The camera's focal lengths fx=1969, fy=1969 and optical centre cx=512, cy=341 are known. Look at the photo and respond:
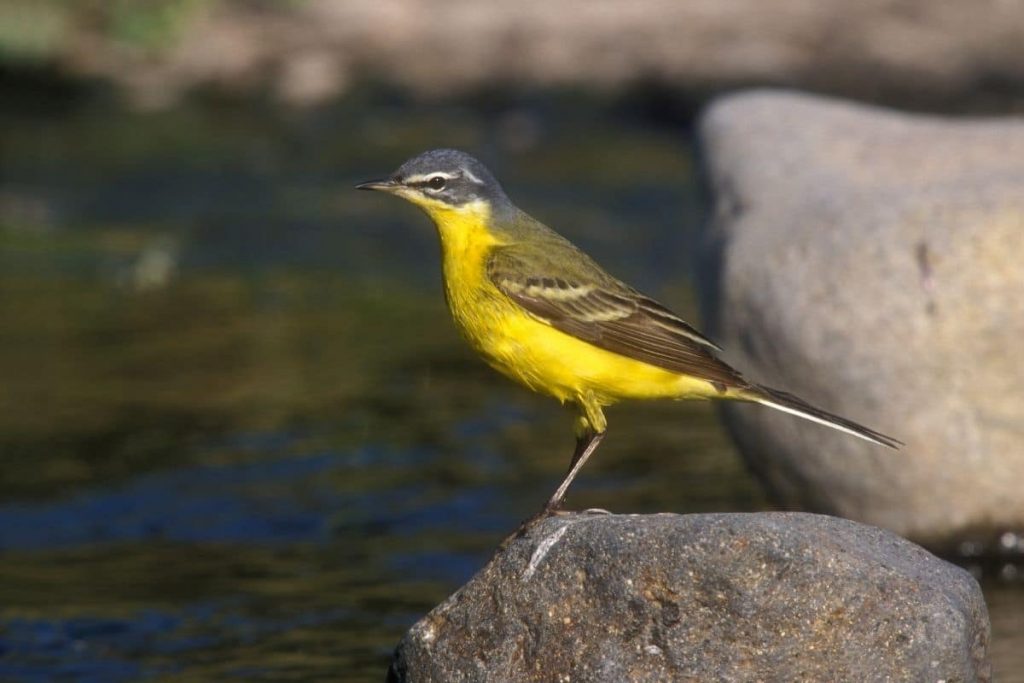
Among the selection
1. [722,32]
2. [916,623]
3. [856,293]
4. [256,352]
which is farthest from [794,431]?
[722,32]

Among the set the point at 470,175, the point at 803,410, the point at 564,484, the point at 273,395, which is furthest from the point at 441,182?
the point at 273,395

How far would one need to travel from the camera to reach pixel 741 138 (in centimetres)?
1291

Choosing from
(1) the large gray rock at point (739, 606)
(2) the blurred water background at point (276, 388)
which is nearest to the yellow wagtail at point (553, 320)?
(1) the large gray rock at point (739, 606)

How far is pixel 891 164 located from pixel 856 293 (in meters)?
1.66

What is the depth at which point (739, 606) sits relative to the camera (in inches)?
290

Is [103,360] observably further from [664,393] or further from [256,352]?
[664,393]

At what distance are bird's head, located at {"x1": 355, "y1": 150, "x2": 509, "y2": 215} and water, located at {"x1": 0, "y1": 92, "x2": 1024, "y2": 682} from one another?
2.57m

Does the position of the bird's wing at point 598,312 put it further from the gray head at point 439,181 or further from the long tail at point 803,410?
the gray head at point 439,181

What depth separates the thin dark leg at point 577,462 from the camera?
8617mm

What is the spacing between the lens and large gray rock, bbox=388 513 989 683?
735 centimetres

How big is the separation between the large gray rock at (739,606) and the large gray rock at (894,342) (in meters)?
3.11

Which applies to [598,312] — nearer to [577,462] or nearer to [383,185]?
[577,462]

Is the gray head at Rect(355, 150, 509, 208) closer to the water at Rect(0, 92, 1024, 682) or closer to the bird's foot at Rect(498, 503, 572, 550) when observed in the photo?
the bird's foot at Rect(498, 503, 572, 550)

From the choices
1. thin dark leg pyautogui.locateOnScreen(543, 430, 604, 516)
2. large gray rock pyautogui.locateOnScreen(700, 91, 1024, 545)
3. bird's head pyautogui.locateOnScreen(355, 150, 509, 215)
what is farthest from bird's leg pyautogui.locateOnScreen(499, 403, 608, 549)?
large gray rock pyautogui.locateOnScreen(700, 91, 1024, 545)
